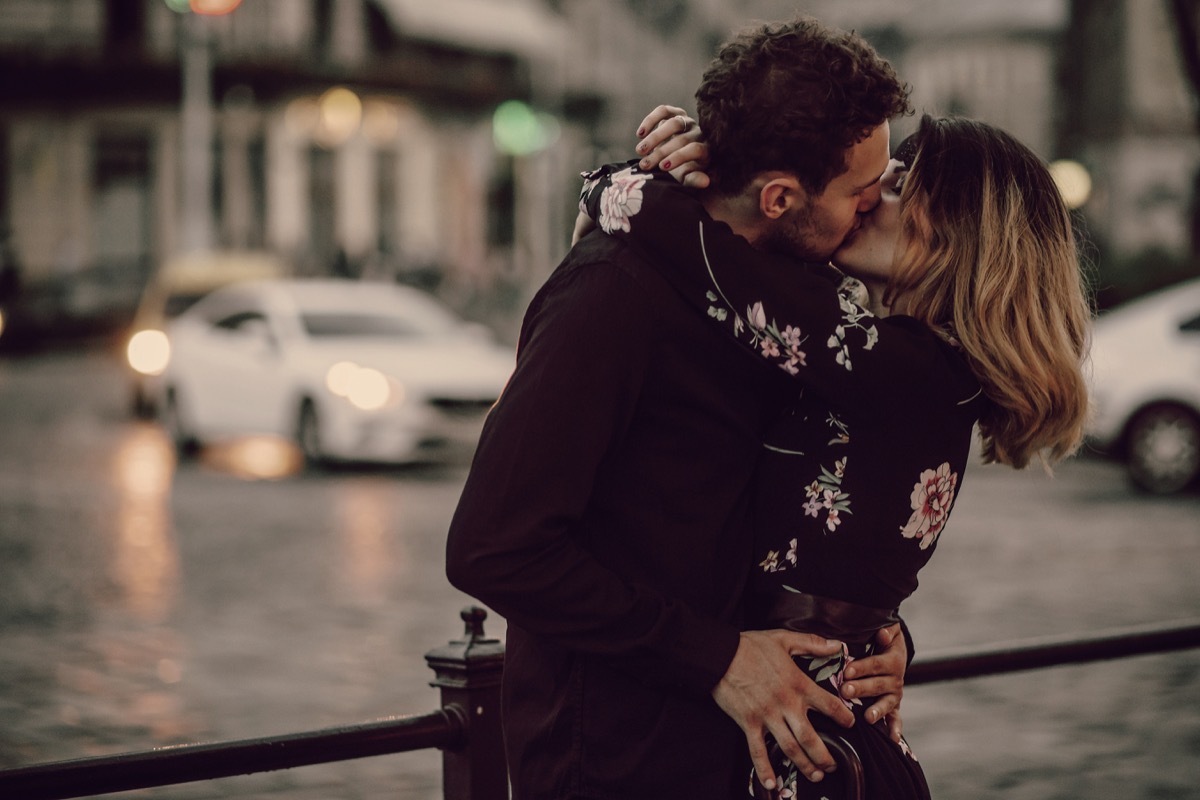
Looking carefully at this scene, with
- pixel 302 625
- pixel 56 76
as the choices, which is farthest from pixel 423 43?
pixel 302 625

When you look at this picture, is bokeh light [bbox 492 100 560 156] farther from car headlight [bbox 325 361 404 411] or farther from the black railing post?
the black railing post

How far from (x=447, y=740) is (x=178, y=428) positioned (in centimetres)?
1473

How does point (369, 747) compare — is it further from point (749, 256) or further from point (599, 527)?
point (749, 256)

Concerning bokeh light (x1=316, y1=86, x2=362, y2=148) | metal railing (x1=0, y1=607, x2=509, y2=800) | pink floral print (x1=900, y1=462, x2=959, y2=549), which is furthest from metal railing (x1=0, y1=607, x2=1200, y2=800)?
bokeh light (x1=316, y1=86, x2=362, y2=148)

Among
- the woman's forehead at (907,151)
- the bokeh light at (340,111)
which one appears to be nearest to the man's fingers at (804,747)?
the woman's forehead at (907,151)

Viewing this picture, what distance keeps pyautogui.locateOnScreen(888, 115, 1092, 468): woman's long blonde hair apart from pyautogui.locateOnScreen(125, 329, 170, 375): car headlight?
1857cm

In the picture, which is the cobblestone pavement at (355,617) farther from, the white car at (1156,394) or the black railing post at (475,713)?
the black railing post at (475,713)

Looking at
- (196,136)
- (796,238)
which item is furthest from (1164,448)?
(196,136)

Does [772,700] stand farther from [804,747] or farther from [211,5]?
[211,5]

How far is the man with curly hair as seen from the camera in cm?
206

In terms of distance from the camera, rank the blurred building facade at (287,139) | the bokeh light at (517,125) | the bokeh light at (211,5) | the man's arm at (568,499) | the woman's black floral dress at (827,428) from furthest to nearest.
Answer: the blurred building facade at (287,139) → the bokeh light at (517,125) → the bokeh light at (211,5) → the woman's black floral dress at (827,428) → the man's arm at (568,499)

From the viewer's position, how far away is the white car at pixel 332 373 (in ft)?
49.1

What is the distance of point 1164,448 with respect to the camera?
13.9 metres

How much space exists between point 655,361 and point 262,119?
44074 mm
